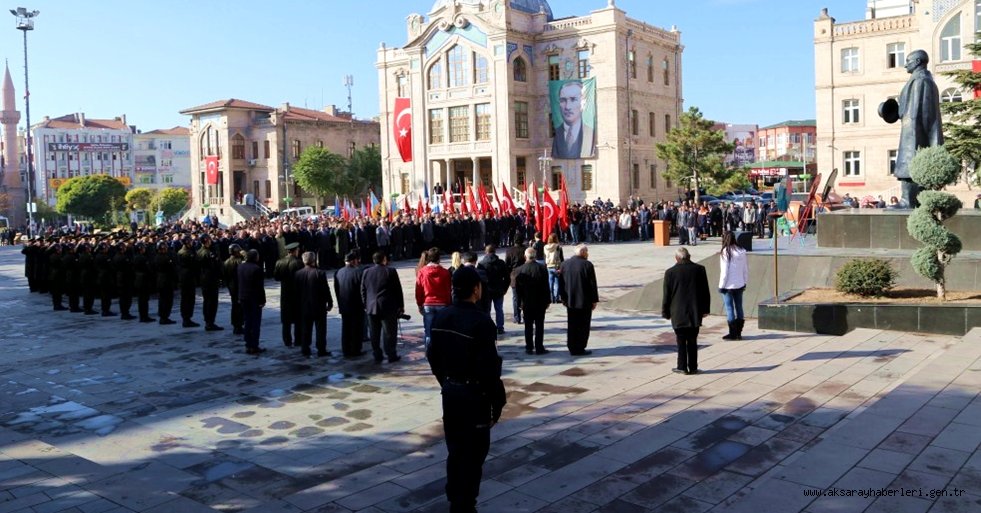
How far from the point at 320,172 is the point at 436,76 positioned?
51.6ft

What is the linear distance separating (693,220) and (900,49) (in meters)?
23.1

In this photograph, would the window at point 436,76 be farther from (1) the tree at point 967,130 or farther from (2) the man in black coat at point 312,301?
(2) the man in black coat at point 312,301

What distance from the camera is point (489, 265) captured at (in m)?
12.7

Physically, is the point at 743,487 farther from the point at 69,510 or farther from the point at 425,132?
the point at 425,132

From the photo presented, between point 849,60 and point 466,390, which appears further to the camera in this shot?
point 849,60

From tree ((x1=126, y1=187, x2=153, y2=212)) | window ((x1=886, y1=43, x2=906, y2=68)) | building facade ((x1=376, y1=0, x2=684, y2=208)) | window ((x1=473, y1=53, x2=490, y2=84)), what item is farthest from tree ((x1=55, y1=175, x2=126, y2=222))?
window ((x1=886, y1=43, x2=906, y2=68))

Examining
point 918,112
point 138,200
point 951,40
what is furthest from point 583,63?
point 138,200

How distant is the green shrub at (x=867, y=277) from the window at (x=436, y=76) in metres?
41.7

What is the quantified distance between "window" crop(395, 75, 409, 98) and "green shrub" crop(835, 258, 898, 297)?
4780 cm

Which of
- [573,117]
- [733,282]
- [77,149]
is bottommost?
Answer: [733,282]

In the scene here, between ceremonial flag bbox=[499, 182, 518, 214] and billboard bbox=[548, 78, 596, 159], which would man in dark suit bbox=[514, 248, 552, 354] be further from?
billboard bbox=[548, 78, 596, 159]

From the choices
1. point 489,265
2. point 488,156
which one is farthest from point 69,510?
point 488,156

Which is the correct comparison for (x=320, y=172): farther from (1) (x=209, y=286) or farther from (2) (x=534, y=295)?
(2) (x=534, y=295)

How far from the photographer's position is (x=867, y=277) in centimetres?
1234
